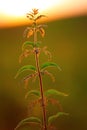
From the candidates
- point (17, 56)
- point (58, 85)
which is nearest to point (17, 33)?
point (17, 56)

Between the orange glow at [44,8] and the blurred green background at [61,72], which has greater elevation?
A: the orange glow at [44,8]

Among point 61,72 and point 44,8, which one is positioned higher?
point 44,8

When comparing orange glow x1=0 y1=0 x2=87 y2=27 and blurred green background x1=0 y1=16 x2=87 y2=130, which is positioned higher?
orange glow x1=0 y1=0 x2=87 y2=27

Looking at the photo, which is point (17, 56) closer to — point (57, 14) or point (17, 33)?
point (17, 33)
